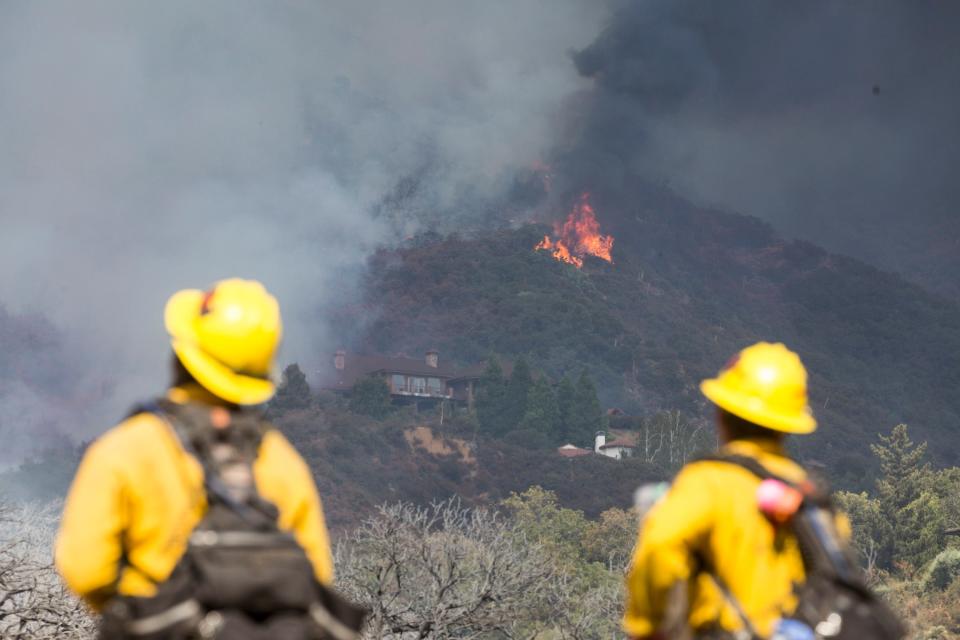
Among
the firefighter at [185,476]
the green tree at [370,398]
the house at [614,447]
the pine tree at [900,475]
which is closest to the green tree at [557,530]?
the pine tree at [900,475]

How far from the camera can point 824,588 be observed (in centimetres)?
382

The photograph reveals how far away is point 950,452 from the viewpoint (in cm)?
17650

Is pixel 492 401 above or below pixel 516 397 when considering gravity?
below

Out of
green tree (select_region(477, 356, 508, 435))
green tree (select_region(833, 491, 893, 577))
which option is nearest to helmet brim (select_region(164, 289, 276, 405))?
green tree (select_region(833, 491, 893, 577))

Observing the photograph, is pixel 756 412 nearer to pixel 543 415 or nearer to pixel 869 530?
pixel 869 530

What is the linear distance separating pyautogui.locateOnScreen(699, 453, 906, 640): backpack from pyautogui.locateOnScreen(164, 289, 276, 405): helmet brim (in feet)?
4.40

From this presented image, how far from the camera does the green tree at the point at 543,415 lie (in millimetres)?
132875

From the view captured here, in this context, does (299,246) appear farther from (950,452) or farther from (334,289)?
(950,452)

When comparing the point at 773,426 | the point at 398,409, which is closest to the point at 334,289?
the point at 398,409

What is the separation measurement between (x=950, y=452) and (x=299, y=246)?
93314mm

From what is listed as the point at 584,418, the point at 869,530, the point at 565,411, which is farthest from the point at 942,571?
the point at 565,411

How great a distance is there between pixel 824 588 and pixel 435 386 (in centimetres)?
14721

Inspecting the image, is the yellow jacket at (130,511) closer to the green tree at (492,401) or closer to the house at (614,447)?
the house at (614,447)

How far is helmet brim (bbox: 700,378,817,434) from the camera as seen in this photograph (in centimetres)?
412
